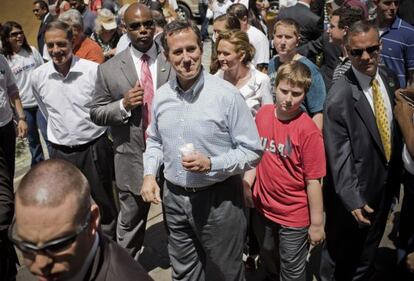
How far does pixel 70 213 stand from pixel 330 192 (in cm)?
225

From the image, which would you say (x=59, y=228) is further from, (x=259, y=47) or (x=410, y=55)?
(x=259, y=47)

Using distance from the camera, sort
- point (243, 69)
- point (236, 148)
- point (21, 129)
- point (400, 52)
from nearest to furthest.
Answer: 1. point (236, 148)
2. point (243, 69)
3. point (400, 52)
4. point (21, 129)

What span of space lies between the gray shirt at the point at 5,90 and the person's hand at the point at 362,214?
139 inches

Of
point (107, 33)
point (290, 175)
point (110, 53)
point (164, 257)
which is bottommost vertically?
point (164, 257)

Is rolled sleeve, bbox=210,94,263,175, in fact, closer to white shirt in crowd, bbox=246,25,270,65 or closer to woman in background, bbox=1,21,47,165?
white shirt in crowd, bbox=246,25,270,65

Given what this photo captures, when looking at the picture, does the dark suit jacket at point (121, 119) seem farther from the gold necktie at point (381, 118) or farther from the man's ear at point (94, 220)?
the man's ear at point (94, 220)

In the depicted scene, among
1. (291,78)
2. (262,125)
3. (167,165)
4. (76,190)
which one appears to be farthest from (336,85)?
(76,190)

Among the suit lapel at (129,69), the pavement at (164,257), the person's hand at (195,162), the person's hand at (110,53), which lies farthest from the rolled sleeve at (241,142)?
the person's hand at (110,53)

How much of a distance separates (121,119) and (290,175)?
1297 mm

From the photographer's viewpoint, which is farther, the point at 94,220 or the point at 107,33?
the point at 107,33

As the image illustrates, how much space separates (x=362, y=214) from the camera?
3.20 metres

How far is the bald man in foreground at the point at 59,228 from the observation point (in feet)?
5.52

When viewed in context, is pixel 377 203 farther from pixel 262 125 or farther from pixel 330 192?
pixel 262 125

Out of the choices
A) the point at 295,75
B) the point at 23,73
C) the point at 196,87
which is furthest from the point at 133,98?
the point at 23,73
